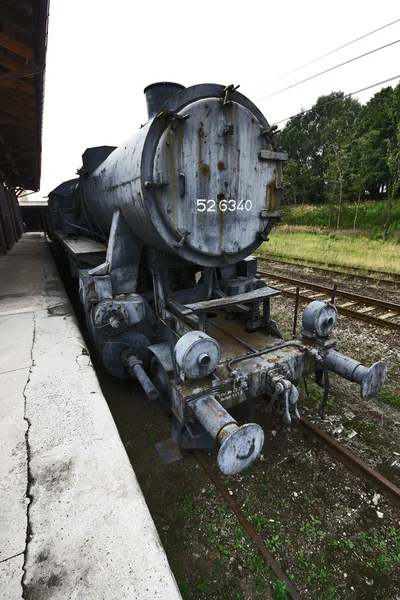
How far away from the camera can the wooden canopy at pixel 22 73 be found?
14.6 feet

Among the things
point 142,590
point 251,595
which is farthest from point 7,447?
point 251,595

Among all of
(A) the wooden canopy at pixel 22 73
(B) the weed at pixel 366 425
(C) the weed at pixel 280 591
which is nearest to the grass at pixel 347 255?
(B) the weed at pixel 366 425

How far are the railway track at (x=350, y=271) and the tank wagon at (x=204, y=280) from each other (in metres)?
7.05

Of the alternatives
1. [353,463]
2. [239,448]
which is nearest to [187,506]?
[239,448]

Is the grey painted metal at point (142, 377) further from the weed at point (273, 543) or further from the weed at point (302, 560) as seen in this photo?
the weed at point (302, 560)

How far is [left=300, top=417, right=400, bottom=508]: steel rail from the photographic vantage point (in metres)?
2.98

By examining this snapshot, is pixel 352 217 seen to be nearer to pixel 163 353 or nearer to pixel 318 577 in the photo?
pixel 163 353

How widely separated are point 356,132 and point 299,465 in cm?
3645

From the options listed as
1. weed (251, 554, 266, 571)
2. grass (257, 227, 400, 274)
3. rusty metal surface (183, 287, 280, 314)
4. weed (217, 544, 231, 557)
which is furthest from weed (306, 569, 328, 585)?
grass (257, 227, 400, 274)

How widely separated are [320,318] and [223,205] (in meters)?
1.75

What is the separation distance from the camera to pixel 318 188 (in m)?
40.1

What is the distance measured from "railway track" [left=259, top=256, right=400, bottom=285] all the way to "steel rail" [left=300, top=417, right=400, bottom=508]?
297 inches

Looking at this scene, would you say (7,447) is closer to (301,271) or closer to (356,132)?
(301,271)

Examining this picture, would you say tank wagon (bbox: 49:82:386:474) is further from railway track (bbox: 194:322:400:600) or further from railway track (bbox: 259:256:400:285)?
railway track (bbox: 259:256:400:285)
